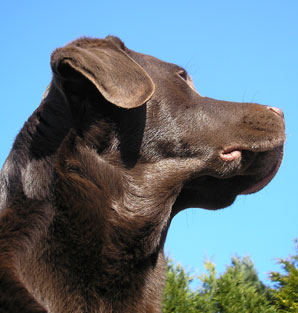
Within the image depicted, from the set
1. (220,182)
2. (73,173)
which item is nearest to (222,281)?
(220,182)

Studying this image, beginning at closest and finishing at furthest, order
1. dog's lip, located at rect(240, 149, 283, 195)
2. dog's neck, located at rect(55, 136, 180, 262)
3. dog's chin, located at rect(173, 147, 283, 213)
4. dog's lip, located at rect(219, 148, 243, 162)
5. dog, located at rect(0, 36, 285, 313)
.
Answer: dog, located at rect(0, 36, 285, 313) → dog's neck, located at rect(55, 136, 180, 262) → dog's lip, located at rect(219, 148, 243, 162) → dog's chin, located at rect(173, 147, 283, 213) → dog's lip, located at rect(240, 149, 283, 195)

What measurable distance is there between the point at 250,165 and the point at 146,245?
104cm

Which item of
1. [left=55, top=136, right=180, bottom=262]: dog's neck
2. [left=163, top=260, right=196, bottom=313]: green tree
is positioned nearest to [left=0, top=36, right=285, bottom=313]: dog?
[left=55, top=136, right=180, bottom=262]: dog's neck

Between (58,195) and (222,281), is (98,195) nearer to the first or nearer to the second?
(58,195)

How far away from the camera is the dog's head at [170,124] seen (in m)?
3.49

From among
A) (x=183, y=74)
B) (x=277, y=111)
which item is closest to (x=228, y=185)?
(x=277, y=111)

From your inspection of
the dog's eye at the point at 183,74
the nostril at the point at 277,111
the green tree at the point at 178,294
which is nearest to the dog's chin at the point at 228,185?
the nostril at the point at 277,111

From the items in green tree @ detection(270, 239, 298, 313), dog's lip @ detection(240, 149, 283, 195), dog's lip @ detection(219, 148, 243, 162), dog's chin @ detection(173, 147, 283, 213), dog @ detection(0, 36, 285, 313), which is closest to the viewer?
dog @ detection(0, 36, 285, 313)

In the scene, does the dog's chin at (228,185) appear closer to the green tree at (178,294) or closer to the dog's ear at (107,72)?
the dog's ear at (107,72)

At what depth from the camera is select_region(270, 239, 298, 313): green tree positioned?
6.05m

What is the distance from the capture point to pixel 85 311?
3.38 m

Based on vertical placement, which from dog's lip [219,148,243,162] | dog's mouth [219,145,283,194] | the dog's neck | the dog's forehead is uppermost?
the dog's forehead

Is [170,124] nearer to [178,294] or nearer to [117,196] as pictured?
[117,196]

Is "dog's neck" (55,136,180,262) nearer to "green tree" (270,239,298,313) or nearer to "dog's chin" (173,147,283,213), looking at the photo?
"dog's chin" (173,147,283,213)
